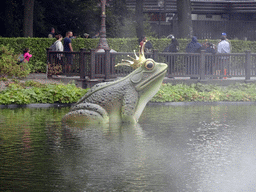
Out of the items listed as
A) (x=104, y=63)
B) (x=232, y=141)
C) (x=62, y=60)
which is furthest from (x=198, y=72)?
(x=232, y=141)

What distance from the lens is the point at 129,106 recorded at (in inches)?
531

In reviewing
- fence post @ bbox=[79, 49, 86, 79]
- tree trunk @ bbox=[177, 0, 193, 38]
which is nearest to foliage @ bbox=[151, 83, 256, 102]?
fence post @ bbox=[79, 49, 86, 79]

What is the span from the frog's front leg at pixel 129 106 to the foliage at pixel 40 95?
5.47 meters

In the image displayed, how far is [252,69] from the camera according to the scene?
24078 millimetres

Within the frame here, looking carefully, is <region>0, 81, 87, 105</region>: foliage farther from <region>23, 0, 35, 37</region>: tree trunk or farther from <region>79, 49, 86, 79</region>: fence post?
<region>23, 0, 35, 37</region>: tree trunk

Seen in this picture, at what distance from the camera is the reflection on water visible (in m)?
8.16

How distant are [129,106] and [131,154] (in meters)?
3.27

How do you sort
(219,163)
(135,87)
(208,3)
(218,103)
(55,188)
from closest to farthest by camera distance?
(55,188), (219,163), (135,87), (218,103), (208,3)

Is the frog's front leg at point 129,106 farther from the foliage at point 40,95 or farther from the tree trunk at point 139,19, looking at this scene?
the tree trunk at point 139,19

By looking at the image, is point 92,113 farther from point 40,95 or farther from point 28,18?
point 28,18

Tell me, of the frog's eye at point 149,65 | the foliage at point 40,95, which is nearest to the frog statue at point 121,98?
the frog's eye at point 149,65

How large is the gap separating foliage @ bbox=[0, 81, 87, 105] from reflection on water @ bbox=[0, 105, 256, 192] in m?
2.44

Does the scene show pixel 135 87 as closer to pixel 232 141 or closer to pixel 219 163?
pixel 232 141

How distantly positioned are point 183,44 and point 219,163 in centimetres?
2370
